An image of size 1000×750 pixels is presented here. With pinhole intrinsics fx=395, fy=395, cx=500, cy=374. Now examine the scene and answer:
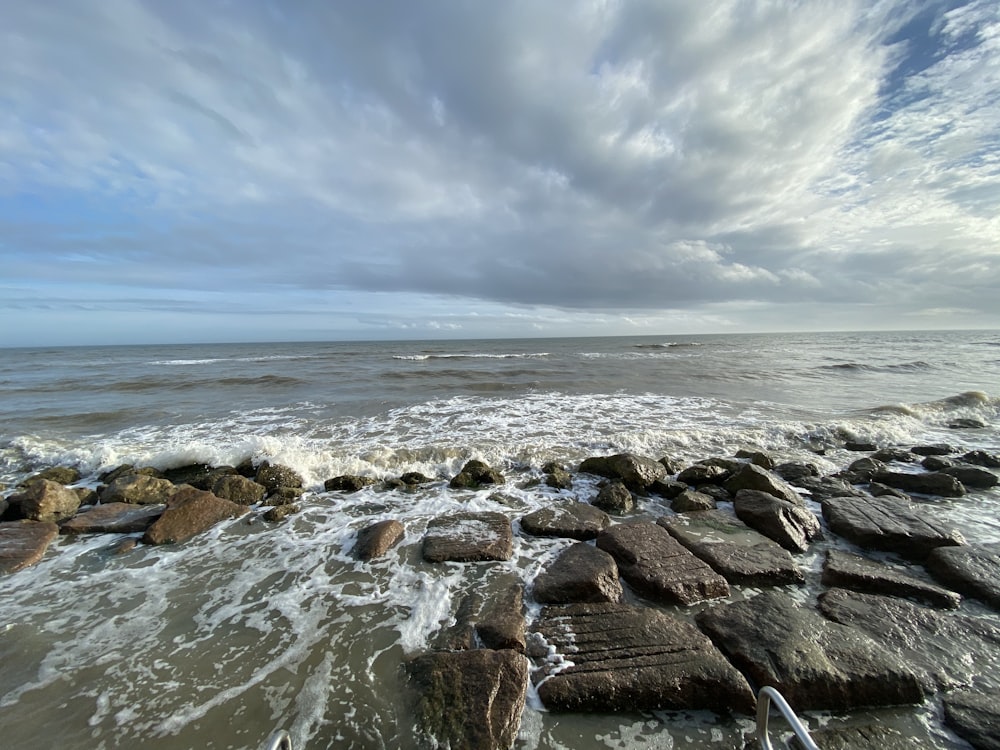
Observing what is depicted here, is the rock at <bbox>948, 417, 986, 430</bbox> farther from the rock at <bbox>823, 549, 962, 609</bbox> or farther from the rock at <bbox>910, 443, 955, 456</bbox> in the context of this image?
the rock at <bbox>823, 549, 962, 609</bbox>

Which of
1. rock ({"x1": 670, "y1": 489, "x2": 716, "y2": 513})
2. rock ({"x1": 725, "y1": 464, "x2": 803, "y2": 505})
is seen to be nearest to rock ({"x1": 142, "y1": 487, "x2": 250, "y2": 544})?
rock ({"x1": 670, "y1": 489, "x2": 716, "y2": 513})

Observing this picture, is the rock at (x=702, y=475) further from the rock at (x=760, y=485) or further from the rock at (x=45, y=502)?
the rock at (x=45, y=502)

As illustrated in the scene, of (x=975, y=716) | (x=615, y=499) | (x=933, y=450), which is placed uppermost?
(x=975, y=716)

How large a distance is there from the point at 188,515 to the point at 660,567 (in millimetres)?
6820

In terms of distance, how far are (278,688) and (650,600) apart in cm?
364

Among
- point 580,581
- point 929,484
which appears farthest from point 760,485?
point 580,581

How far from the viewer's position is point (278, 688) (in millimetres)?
3328

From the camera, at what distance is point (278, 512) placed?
647 cm

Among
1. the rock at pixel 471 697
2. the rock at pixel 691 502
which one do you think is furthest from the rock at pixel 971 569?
the rock at pixel 471 697

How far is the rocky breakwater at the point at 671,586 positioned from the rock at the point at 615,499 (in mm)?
36

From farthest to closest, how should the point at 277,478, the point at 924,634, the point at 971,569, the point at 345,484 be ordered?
the point at 277,478 < the point at 345,484 < the point at 971,569 < the point at 924,634

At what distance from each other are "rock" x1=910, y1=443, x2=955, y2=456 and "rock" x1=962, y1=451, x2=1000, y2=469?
1.95ft

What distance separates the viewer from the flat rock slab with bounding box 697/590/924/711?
2.97m

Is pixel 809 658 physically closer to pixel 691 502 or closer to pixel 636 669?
pixel 636 669
